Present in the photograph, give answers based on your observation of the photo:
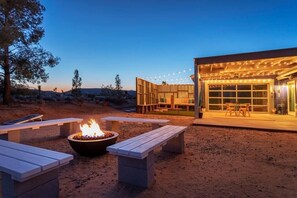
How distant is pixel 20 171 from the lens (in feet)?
5.10

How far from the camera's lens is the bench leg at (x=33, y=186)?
5.53 feet

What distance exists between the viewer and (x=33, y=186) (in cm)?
180

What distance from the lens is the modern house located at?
8.93 m

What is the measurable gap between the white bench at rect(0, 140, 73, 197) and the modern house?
718 cm

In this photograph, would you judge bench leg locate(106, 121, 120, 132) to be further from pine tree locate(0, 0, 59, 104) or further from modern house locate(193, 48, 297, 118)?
pine tree locate(0, 0, 59, 104)

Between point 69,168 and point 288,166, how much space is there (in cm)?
397

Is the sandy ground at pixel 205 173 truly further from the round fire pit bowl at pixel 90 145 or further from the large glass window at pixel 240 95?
the large glass window at pixel 240 95

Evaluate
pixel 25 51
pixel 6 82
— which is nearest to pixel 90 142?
pixel 25 51

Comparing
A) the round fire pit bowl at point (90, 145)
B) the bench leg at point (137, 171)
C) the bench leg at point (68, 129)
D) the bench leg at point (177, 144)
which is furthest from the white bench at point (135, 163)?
the bench leg at point (68, 129)

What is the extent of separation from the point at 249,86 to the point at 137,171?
13.0 meters

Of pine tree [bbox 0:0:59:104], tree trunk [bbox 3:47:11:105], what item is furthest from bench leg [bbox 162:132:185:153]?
tree trunk [bbox 3:47:11:105]

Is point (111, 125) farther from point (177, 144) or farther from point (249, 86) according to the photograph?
point (249, 86)

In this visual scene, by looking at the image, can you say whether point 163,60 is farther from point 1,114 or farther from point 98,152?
point 98,152

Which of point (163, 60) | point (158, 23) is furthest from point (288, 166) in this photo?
point (163, 60)
